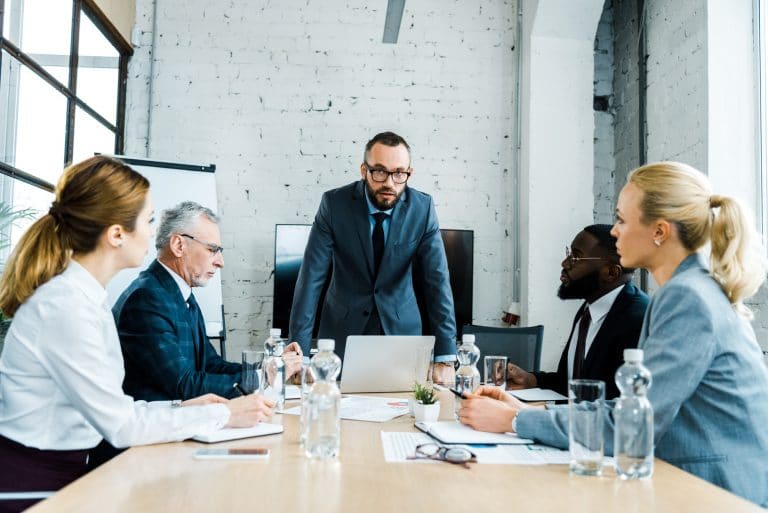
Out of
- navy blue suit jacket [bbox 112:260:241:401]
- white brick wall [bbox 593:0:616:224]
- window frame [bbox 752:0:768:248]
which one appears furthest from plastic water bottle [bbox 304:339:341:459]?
white brick wall [bbox 593:0:616:224]

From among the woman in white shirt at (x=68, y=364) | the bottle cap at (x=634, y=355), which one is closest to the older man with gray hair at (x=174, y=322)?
the woman in white shirt at (x=68, y=364)

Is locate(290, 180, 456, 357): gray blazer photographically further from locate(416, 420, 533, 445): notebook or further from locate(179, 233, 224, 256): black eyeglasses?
locate(416, 420, 533, 445): notebook

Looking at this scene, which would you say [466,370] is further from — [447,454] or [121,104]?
[121,104]

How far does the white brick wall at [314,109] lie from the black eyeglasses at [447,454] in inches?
119

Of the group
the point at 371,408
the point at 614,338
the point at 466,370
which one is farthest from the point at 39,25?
the point at 614,338

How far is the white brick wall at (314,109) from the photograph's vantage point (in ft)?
13.7

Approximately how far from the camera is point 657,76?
141 inches

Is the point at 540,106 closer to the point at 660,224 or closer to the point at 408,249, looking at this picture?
the point at 408,249

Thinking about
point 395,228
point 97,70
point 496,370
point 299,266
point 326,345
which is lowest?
point 496,370

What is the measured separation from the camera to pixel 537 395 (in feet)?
6.41

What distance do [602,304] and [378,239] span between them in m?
0.97

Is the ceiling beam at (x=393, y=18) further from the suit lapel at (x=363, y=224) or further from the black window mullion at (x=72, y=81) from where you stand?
the black window mullion at (x=72, y=81)

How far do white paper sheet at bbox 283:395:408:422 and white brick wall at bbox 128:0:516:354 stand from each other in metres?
2.40

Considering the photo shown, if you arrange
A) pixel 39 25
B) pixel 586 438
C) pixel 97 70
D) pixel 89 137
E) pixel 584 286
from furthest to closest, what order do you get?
pixel 97 70 → pixel 89 137 → pixel 39 25 → pixel 584 286 → pixel 586 438
